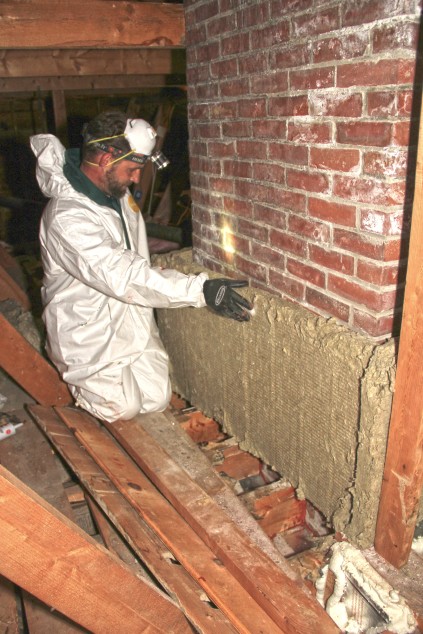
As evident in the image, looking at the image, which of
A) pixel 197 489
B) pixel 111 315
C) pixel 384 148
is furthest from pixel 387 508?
pixel 111 315

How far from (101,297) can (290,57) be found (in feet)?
4.81

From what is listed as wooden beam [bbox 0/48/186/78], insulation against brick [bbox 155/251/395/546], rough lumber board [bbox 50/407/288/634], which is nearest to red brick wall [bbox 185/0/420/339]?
insulation against brick [bbox 155/251/395/546]

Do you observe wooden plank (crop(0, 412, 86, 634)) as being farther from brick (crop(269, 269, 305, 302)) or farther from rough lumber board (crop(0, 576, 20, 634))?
brick (crop(269, 269, 305, 302))

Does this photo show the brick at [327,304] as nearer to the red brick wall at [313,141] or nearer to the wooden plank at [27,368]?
the red brick wall at [313,141]

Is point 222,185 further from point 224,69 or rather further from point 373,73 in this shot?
point 373,73

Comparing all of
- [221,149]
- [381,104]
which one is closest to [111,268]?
[221,149]

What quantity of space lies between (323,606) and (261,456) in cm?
78

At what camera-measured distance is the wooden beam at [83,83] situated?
219 inches

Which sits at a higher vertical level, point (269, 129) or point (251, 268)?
point (269, 129)

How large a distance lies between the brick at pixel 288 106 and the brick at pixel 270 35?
0.63 ft

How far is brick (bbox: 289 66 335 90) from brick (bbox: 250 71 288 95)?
5cm

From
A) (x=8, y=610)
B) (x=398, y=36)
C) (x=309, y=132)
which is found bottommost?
(x=8, y=610)

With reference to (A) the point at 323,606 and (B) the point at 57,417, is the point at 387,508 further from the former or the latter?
(B) the point at 57,417

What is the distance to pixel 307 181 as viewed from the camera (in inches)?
70.5
